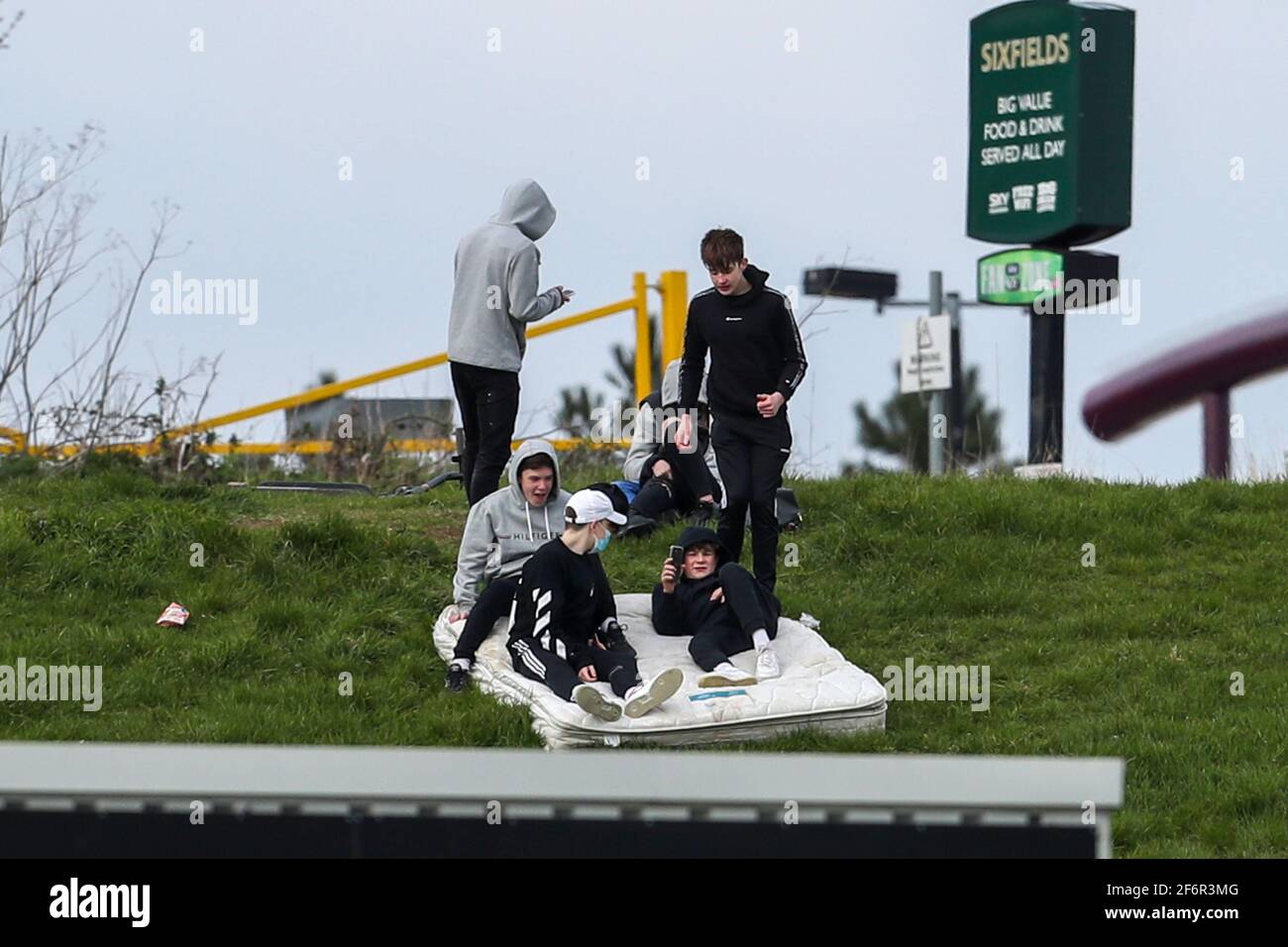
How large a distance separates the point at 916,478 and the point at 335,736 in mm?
5489

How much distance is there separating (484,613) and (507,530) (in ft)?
1.73

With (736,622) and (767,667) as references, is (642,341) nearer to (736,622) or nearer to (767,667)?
(736,622)

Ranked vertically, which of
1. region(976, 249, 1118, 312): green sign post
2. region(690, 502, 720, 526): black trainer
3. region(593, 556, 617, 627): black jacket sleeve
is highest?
region(976, 249, 1118, 312): green sign post

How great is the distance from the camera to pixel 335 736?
26.1 feet

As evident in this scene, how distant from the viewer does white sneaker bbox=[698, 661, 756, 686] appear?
26.2 ft

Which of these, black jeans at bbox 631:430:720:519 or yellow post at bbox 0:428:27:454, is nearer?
black jeans at bbox 631:430:720:519

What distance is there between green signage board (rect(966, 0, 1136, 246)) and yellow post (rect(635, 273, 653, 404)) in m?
6.01

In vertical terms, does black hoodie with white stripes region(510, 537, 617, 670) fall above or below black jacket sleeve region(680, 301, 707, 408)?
below

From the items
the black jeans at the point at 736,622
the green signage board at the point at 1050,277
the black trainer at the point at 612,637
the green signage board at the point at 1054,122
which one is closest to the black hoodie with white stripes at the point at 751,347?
the black jeans at the point at 736,622

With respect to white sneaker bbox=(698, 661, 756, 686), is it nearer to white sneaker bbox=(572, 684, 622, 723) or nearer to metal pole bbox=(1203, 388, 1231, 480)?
white sneaker bbox=(572, 684, 622, 723)

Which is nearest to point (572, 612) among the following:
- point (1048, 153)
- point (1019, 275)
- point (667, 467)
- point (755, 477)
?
point (755, 477)

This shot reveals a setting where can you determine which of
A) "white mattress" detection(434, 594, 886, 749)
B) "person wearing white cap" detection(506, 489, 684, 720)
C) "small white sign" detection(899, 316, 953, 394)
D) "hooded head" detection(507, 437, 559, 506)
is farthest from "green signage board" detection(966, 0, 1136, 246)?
"person wearing white cap" detection(506, 489, 684, 720)

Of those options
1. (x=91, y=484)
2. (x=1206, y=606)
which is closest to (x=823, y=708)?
(x=1206, y=606)
